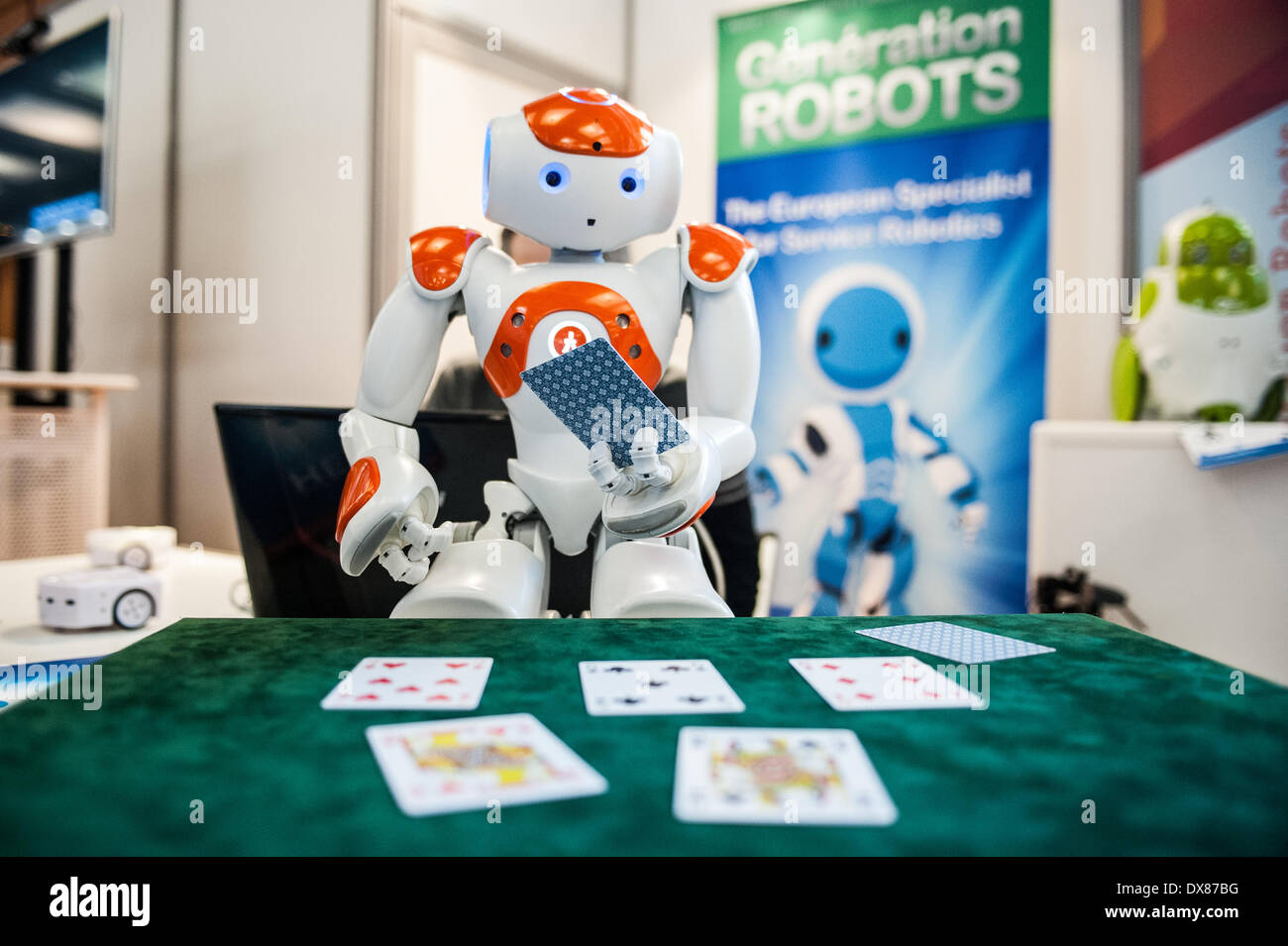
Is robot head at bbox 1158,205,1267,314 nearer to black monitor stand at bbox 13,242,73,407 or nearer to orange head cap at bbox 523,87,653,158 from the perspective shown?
orange head cap at bbox 523,87,653,158

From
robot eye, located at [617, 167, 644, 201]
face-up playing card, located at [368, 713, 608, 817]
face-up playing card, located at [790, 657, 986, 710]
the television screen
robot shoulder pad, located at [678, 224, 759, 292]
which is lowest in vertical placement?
Result: face-up playing card, located at [368, 713, 608, 817]

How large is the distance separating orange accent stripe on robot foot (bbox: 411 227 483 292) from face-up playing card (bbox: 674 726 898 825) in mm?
836

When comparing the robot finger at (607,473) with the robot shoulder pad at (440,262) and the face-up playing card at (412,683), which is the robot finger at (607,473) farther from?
the robot shoulder pad at (440,262)

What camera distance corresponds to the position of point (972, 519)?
303 centimetres

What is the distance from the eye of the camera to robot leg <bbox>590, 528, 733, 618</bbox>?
1.12 m

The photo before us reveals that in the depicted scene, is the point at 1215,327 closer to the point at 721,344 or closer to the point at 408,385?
the point at 721,344

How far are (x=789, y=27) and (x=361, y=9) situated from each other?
156cm

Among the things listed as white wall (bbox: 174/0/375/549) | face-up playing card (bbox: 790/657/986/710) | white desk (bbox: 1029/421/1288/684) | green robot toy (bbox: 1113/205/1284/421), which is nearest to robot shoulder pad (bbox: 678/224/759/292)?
face-up playing card (bbox: 790/657/986/710)

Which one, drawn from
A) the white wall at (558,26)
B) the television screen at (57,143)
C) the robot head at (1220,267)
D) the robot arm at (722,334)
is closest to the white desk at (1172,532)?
the robot head at (1220,267)

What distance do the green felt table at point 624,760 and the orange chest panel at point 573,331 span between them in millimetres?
479

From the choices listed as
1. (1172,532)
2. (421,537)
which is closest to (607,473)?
(421,537)

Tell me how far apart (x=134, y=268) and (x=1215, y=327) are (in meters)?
3.44
